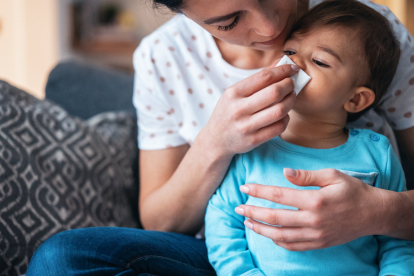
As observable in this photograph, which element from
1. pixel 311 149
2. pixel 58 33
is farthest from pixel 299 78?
pixel 58 33

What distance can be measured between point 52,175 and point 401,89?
3.50ft

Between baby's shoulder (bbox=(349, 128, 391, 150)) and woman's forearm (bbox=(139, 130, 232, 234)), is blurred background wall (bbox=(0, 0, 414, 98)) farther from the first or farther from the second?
baby's shoulder (bbox=(349, 128, 391, 150))

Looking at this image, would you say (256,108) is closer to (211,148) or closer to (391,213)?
(211,148)

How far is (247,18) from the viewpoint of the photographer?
0.87 metres

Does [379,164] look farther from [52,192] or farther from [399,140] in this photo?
[52,192]

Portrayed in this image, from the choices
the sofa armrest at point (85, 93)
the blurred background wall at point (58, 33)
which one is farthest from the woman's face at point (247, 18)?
the blurred background wall at point (58, 33)

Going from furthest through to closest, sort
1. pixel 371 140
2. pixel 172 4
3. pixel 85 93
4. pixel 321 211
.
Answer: pixel 85 93
pixel 371 140
pixel 172 4
pixel 321 211

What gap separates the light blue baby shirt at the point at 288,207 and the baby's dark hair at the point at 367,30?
15 centimetres

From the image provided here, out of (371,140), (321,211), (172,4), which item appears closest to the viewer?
(321,211)

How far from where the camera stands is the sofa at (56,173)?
1057 millimetres

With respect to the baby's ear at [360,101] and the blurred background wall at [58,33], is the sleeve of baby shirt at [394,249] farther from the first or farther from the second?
the blurred background wall at [58,33]

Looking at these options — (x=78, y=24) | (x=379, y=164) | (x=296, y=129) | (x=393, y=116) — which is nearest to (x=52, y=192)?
(x=296, y=129)

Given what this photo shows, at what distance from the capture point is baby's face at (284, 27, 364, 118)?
2.95ft

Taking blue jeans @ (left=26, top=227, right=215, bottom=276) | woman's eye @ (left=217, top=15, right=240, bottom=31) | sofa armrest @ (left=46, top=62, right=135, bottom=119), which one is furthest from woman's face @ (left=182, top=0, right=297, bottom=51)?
sofa armrest @ (left=46, top=62, right=135, bottom=119)
